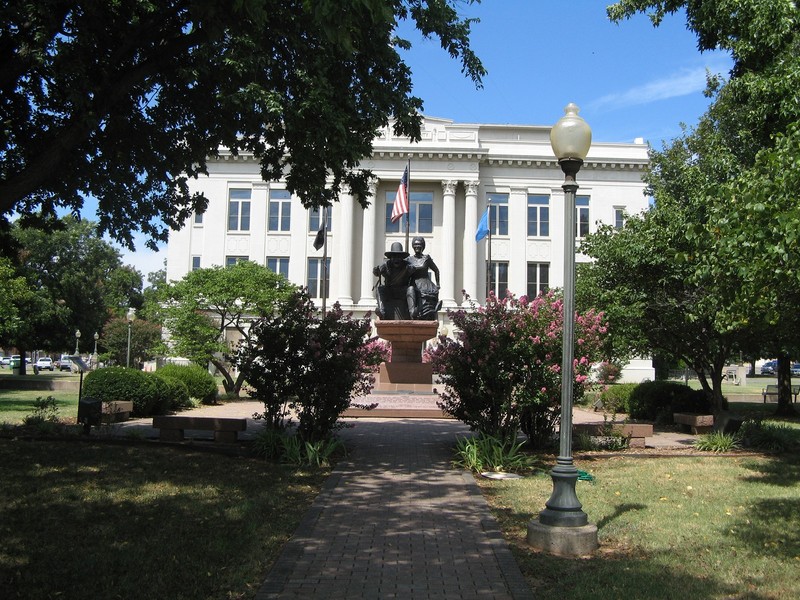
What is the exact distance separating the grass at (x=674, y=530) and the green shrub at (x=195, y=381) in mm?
15779

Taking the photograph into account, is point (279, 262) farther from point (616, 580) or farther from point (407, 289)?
point (616, 580)

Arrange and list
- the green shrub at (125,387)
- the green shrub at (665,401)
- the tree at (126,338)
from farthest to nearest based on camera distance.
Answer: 1. the tree at (126,338)
2. the green shrub at (665,401)
3. the green shrub at (125,387)

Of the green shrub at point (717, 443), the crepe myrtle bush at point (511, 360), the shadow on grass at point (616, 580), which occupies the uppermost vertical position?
the crepe myrtle bush at point (511, 360)

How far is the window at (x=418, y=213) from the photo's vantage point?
191 ft

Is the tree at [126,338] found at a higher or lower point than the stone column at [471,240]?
lower

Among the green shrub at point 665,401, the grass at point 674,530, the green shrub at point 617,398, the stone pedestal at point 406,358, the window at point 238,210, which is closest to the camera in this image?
the grass at point 674,530

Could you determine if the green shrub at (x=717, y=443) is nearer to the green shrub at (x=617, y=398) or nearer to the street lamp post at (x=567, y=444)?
the street lamp post at (x=567, y=444)

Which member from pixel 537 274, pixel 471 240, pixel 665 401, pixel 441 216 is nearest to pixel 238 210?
pixel 441 216

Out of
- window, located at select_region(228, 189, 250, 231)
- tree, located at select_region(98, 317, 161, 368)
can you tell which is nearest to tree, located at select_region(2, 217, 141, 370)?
tree, located at select_region(98, 317, 161, 368)

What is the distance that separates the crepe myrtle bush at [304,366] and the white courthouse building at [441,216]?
4420 cm

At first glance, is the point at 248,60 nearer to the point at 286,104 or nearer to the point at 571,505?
the point at 286,104

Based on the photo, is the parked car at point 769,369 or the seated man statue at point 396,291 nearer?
the seated man statue at point 396,291

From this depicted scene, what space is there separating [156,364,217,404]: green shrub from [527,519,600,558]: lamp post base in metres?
18.8

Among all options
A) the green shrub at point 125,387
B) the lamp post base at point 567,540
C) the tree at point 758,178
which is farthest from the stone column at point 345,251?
the lamp post base at point 567,540
